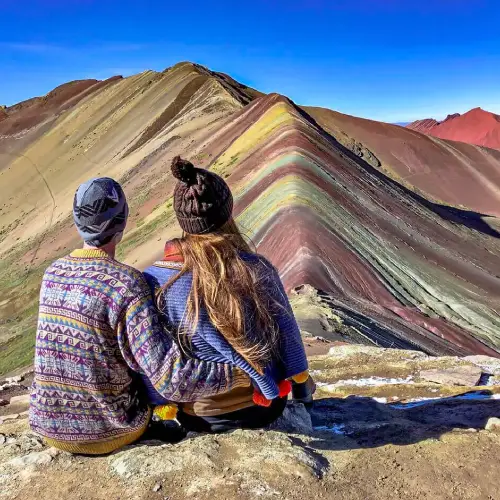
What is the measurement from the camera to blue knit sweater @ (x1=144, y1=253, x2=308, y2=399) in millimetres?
2650

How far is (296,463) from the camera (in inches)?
114

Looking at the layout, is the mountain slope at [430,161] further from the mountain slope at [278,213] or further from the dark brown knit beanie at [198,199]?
the dark brown knit beanie at [198,199]

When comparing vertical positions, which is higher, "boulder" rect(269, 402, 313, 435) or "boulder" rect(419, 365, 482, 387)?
"boulder" rect(269, 402, 313, 435)

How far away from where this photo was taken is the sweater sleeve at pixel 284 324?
2750 millimetres

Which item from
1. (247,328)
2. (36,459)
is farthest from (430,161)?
(36,459)

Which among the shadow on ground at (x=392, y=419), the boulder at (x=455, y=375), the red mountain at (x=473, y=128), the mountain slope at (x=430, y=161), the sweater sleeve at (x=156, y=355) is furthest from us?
the red mountain at (x=473, y=128)

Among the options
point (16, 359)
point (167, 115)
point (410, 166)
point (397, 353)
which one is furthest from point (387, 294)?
point (410, 166)

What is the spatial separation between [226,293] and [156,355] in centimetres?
42

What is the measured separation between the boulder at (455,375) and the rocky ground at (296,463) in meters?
1.09

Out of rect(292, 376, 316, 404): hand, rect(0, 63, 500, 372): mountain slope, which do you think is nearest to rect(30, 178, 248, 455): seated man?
rect(292, 376, 316, 404): hand

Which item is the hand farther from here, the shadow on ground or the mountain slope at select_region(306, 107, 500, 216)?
the mountain slope at select_region(306, 107, 500, 216)

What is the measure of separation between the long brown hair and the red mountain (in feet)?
250

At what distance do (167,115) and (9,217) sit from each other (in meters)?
11.2

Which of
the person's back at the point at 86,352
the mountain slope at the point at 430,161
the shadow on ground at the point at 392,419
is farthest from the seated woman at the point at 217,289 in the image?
the mountain slope at the point at 430,161
